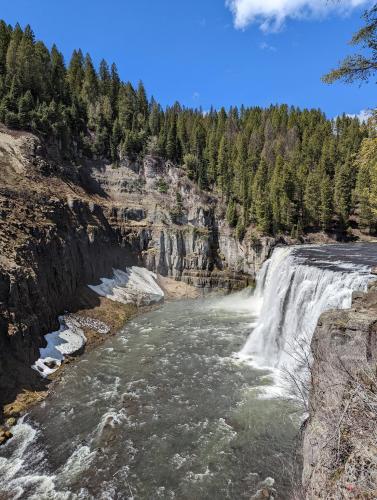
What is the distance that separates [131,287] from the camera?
147ft

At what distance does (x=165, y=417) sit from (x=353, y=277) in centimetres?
1575

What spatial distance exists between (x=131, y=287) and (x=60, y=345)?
18102 millimetres

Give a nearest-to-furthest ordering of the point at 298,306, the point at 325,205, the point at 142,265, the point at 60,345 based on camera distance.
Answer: the point at 60,345
the point at 298,306
the point at 142,265
the point at 325,205

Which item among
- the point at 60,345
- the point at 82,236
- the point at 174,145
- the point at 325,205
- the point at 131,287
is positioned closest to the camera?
the point at 60,345

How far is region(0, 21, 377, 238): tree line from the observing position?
187ft

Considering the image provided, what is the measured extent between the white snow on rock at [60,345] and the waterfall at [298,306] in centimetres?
1376

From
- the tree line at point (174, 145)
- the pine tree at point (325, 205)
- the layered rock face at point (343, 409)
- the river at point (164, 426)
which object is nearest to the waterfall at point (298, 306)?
the river at point (164, 426)

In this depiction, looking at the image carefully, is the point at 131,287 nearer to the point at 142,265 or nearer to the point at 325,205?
the point at 142,265

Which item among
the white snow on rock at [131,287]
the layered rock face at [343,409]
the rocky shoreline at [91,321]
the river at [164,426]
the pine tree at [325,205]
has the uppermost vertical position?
the pine tree at [325,205]

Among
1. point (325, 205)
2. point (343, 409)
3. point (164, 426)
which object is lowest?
point (164, 426)

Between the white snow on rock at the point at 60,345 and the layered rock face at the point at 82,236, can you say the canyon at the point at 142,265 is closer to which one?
the layered rock face at the point at 82,236

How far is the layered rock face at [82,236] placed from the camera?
81.3ft

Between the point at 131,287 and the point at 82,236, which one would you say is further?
the point at 131,287

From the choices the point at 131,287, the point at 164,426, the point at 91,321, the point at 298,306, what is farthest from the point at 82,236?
the point at 164,426
